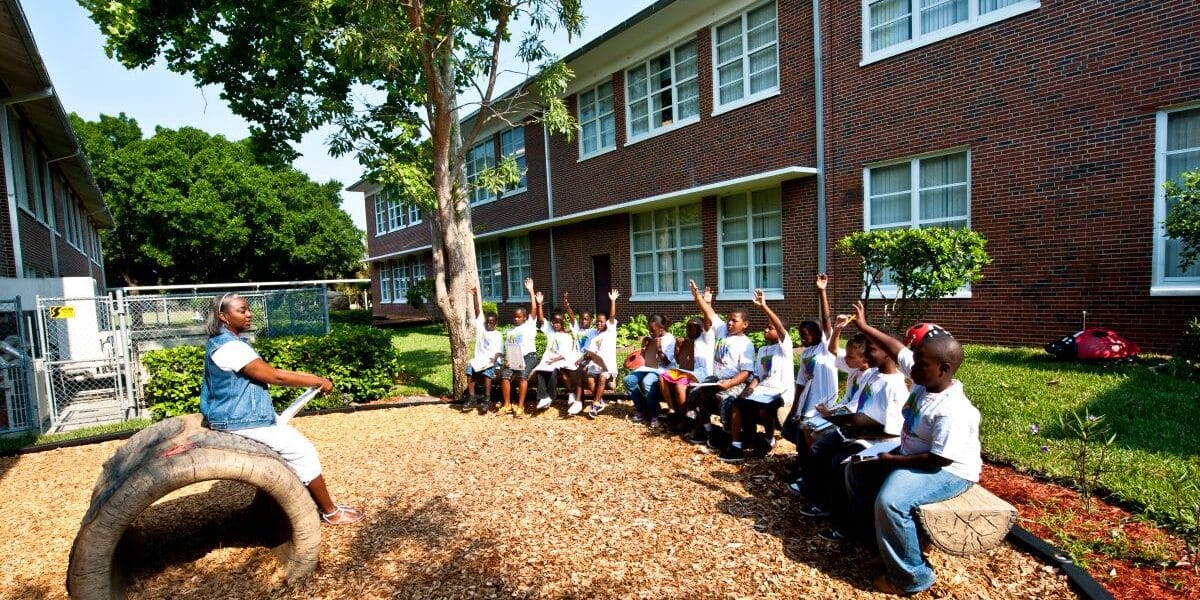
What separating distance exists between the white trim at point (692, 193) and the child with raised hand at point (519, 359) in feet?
20.6

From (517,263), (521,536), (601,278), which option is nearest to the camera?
(521,536)

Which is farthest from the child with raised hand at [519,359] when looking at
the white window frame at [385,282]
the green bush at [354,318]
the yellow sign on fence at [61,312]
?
the white window frame at [385,282]

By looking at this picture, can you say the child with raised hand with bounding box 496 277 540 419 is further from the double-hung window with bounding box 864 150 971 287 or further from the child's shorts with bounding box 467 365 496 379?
the double-hung window with bounding box 864 150 971 287

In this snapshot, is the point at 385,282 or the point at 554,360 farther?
the point at 385,282

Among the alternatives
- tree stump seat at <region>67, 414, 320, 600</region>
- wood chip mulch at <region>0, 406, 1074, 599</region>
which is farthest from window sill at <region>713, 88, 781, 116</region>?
tree stump seat at <region>67, 414, 320, 600</region>

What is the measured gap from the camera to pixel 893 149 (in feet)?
35.7

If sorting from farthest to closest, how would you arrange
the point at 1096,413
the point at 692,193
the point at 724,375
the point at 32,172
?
the point at 32,172, the point at 692,193, the point at 724,375, the point at 1096,413

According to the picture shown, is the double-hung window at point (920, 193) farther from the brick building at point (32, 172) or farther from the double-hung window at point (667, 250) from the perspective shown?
the brick building at point (32, 172)

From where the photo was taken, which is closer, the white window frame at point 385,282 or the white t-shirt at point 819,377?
the white t-shirt at point 819,377

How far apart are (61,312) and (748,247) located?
12.1 meters

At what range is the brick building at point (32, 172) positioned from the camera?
977 cm

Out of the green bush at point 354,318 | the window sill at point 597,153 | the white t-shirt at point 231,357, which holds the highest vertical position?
the window sill at point 597,153

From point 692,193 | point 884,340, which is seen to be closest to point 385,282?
point 692,193

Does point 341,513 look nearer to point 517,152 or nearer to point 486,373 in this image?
point 486,373
